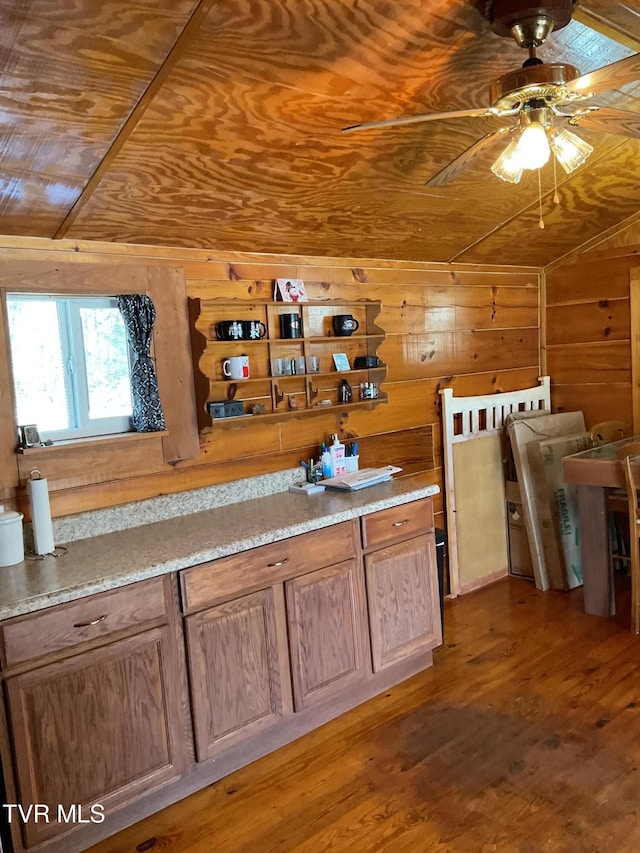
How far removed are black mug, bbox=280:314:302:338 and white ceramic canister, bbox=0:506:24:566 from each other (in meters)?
1.40

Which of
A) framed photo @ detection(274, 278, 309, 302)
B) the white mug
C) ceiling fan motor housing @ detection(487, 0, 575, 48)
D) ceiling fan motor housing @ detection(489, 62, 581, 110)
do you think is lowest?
the white mug

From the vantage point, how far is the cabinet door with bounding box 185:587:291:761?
2326 millimetres

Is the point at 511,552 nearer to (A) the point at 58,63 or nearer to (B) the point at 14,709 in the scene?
(B) the point at 14,709

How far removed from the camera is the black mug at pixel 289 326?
312cm

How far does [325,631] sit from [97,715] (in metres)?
0.92

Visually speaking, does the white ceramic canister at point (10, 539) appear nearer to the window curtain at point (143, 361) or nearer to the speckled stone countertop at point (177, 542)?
the speckled stone countertop at point (177, 542)

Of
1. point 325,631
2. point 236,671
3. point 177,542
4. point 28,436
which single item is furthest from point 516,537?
point 28,436

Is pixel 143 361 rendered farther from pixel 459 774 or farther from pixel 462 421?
pixel 462 421

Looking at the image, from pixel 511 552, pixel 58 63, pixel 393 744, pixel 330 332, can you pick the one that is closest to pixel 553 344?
pixel 511 552

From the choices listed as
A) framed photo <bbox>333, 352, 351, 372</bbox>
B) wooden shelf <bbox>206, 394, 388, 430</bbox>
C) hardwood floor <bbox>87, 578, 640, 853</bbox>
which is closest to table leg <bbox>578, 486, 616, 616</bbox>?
hardwood floor <bbox>87, 578, 640, 853</bbox>

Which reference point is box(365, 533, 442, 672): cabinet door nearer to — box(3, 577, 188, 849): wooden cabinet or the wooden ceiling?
box(3, 577, 188, 849): wooden cabinet

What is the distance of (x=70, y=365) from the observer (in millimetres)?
2629

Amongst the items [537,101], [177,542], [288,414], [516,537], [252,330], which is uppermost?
[537,101]

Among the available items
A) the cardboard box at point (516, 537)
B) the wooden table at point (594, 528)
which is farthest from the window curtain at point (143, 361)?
the cardboard box at point (516, 537)
